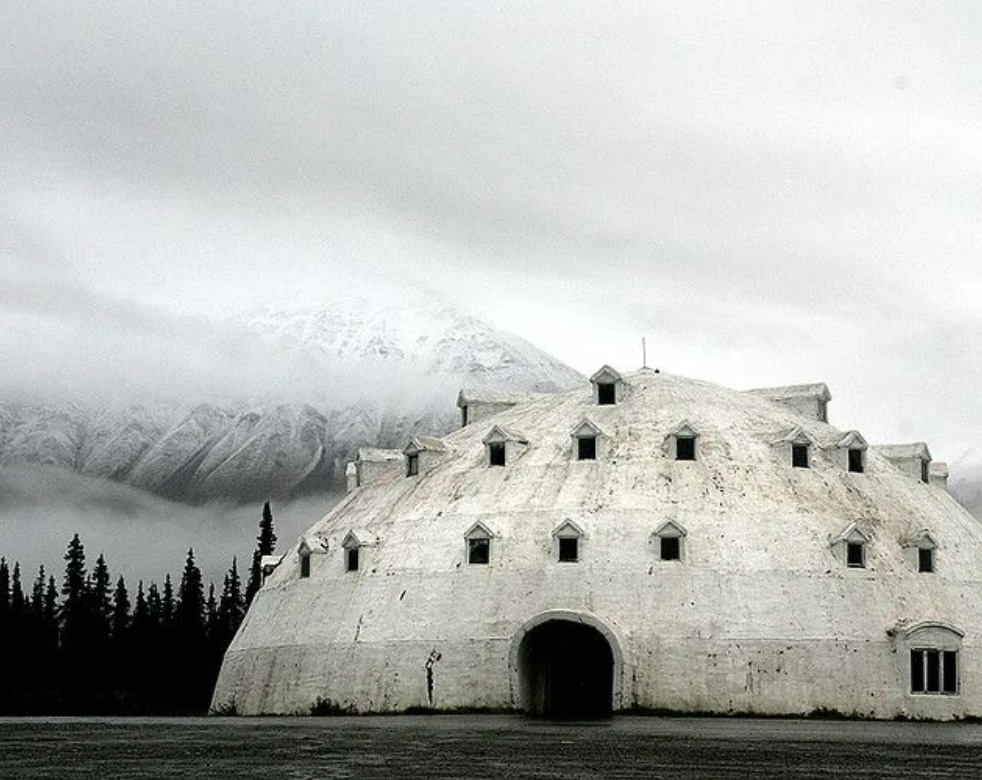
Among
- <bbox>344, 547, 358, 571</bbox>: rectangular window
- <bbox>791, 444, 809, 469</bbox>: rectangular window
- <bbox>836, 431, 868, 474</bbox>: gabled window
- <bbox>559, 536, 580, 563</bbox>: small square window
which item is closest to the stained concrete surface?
<bbox>559, 536, 580, 563</bbox>: small square window

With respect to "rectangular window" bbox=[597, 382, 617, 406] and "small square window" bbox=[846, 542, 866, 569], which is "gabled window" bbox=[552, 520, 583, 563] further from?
"rectangular window" bbox=[597, 382, 617, 406]

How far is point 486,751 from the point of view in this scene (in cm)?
3738

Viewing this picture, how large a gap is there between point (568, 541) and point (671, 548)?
13.8ft

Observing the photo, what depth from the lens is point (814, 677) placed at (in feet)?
225

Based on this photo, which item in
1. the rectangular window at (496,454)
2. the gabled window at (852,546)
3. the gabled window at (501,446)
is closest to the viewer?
the gabled window at (852,546)

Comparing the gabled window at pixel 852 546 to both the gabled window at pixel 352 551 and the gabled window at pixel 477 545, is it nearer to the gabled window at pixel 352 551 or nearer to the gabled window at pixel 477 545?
the gabled window at pixel 477 545

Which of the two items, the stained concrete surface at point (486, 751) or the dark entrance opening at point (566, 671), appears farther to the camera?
the dark entrance opening at point (566, 671)

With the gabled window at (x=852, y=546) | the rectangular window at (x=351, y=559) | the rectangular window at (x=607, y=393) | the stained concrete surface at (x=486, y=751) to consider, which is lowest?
the stained concrete surface at (x=486, y=751)

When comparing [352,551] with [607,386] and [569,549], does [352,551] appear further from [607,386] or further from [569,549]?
[607,386]

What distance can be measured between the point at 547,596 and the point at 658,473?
837 cm

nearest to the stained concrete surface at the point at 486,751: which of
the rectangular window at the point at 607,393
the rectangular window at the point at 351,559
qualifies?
the rectangular window at the point at 351,559

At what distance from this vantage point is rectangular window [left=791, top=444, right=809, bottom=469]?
251ft

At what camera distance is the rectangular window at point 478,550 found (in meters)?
71.8

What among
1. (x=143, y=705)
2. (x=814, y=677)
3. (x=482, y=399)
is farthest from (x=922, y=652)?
(x=143, y=705)
